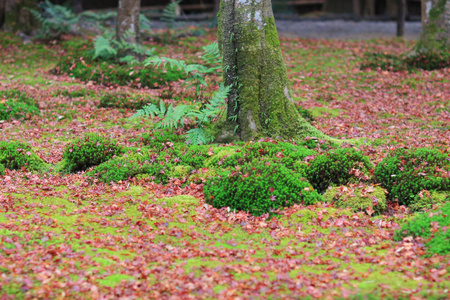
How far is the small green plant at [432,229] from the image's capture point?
5625mm

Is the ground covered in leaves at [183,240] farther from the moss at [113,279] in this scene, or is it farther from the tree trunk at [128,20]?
the tree trunk at [128,20]

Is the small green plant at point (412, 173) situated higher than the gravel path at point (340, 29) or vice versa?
the gravel path at point (340, 29)

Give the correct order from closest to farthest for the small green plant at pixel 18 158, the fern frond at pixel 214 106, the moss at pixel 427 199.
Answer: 1. the moss at pixel 427 199
2. the small green plant at pixel 18 158
3. the fern frond at pixel 214 106

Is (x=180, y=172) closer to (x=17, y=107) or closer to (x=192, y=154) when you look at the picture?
(x=192, y=154)

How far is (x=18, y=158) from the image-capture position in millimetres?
8977

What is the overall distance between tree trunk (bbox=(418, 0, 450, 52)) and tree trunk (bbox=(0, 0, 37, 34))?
1673cm

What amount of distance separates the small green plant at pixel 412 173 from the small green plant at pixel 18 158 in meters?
6.39

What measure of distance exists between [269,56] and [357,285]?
546 cm

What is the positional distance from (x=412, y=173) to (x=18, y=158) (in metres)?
7.17

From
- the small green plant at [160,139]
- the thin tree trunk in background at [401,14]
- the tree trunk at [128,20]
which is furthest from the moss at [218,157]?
the thin tree trunk in background at [401,14]

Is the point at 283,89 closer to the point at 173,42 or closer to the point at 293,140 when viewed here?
the point at 293,140

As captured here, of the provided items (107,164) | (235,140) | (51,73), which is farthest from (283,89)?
(51,73)

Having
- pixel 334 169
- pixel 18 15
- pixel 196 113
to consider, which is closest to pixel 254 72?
pixel 196 113

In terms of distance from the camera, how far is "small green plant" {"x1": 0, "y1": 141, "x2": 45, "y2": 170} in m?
8.93
